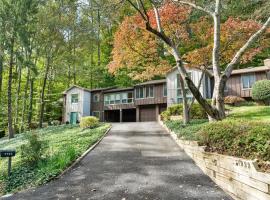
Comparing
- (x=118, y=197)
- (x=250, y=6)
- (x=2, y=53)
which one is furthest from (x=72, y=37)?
(x=118, y=197)

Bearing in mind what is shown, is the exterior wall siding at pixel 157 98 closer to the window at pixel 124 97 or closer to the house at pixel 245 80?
the window at pixel 124 97

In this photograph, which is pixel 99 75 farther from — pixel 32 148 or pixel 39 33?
pixel 32 148

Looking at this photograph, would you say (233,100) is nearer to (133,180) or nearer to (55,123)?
(133,180)

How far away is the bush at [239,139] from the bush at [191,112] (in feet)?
38.1

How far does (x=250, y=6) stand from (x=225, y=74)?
14396 millimetres

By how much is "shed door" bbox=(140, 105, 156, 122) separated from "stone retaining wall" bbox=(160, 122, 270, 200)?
77.4ft

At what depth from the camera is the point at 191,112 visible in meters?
20.0

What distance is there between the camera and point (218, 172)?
7.20 m

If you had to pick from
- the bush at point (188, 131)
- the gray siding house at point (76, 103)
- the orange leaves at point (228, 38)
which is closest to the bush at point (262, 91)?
the orange leaves at point (228, 38)

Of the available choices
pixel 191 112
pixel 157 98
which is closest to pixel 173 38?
pixel 191 112

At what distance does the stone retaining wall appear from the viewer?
16.4ft

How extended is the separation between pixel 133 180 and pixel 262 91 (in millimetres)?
18299

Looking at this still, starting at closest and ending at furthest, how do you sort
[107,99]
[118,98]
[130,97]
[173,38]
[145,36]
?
[145,36] < [173,38] < [130,97] < [118,98] < [107,99]

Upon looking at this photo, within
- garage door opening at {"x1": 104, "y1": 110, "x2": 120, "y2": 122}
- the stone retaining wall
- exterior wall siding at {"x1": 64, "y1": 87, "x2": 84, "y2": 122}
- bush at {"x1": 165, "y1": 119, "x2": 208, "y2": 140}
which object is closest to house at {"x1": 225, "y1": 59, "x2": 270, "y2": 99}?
bush at {"x1": 165, "y1": 119, "x2": 208, "y2": 140}
